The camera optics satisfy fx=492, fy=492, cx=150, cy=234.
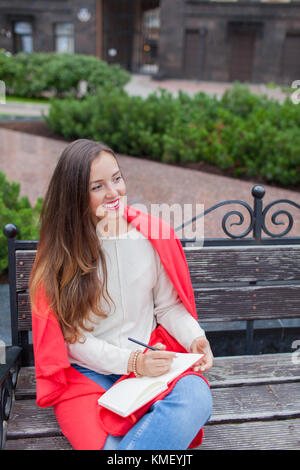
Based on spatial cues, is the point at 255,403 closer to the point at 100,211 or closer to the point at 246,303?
the point at 246,303

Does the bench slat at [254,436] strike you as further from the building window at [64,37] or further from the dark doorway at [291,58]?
Result: the building window at [64,37]

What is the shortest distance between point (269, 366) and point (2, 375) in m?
1.33

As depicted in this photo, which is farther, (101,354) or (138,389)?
(101,354)

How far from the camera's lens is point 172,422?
67.7 inches

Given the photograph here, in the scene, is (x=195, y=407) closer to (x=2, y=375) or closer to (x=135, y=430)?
(x=135, y=430)

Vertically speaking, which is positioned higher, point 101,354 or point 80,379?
point 101,354

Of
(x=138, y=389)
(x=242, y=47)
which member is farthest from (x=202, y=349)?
(x=242, y=47)

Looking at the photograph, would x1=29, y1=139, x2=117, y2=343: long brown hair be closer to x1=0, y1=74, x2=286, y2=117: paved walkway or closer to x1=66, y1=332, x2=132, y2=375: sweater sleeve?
x1=66, y1=332, x2=132, y2=375: sweater sleeve

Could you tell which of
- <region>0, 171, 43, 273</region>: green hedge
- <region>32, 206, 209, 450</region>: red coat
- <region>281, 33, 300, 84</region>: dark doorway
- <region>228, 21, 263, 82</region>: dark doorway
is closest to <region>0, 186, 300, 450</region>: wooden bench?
<region>32, 206, 209, 450</region>: red coat

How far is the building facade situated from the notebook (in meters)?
25.2

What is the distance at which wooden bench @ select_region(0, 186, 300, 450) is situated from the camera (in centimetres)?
205

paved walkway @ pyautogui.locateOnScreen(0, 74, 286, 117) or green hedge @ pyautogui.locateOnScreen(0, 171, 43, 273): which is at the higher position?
paved walkway @ pyautogui.locateOnScreen(0, 74, 286, 117)

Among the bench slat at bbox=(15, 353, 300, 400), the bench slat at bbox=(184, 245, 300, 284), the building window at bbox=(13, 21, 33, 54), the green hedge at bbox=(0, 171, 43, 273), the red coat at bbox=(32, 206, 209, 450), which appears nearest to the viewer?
the red coat at bbox=(32, 206, 209, 450)

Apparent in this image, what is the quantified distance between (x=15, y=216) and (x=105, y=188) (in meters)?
2.04
